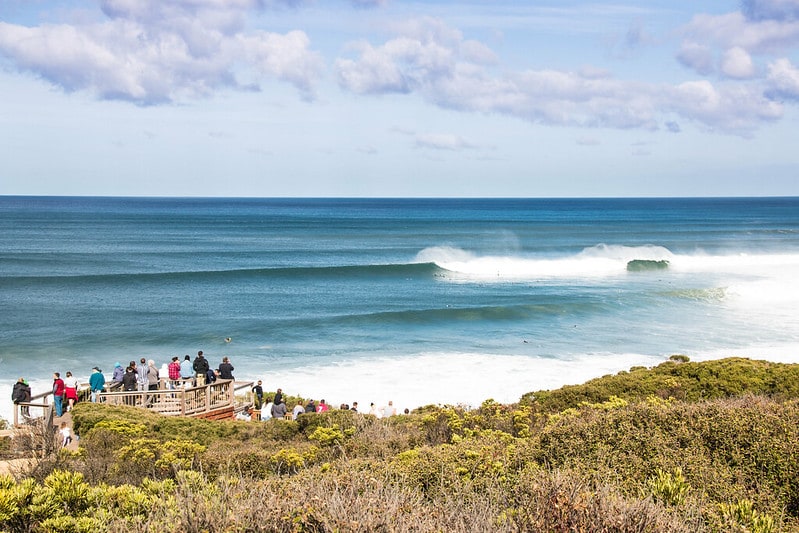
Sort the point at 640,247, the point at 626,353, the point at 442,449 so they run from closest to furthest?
1. the point at 442,449
2. the point at 626,353
3. the point at 640,247

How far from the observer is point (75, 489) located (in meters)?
6.38

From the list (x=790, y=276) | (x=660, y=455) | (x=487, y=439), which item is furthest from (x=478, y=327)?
(x=790, y=276)

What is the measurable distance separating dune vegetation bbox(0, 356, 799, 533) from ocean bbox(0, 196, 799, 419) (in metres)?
10.4

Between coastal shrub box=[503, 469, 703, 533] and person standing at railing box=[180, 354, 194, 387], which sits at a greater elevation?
coastal shrub box=[503, 469, 703, 533]

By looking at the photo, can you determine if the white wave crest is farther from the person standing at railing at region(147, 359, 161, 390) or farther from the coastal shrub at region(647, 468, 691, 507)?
the coastal shrub at region(647, 468, 691, 507)

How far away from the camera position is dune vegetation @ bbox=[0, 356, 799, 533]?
5.33 meters

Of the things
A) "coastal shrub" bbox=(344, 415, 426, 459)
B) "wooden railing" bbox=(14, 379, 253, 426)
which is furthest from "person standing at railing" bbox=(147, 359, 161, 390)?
"coastal shrub" bbox=(344, 415, 426, 459)

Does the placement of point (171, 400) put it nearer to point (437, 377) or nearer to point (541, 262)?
point (437, 377)

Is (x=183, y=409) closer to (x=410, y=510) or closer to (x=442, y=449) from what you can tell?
(x=442, y=449)

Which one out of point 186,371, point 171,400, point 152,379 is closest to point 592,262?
point 186,371

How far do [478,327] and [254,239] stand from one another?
50246 mm

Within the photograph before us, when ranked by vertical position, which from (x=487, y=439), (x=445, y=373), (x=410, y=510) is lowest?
(x=445, y=373)

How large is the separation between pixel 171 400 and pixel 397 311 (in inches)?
705

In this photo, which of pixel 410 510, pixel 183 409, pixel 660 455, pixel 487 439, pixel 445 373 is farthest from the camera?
pixel 445 373
